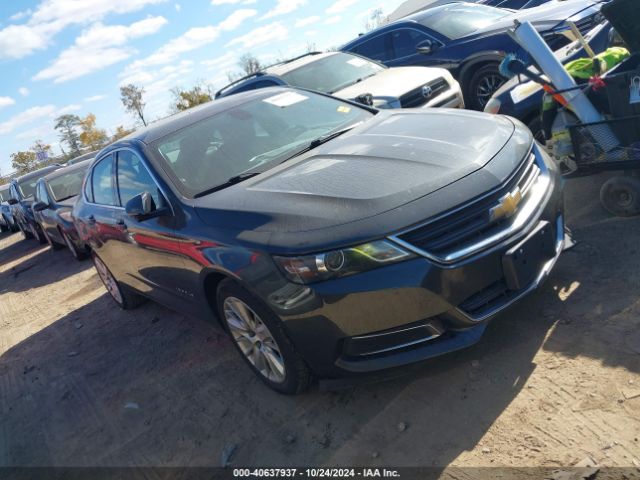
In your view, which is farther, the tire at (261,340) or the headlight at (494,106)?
the headlight at (494,106)

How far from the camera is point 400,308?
8.54 feet

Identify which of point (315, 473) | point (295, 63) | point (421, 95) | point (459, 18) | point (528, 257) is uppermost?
point (295, 63)

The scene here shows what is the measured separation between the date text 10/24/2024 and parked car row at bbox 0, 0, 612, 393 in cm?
46

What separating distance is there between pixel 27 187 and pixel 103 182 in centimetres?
1047

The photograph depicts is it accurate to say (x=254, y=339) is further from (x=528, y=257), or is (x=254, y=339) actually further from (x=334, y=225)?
(x=528, y=257)

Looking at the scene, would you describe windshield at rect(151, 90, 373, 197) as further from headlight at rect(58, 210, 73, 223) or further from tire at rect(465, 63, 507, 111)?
headlight at rect(58, 210, 73, 223)

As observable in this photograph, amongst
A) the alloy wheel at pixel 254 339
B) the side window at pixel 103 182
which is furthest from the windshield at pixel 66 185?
the alloy wheel at pixel 254 339

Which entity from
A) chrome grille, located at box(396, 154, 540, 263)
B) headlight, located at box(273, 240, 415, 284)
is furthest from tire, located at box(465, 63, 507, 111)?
headlight, located at box(273, 240, 415, 284)

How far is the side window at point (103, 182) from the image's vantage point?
4.86 m

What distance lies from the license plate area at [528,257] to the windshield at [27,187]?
13.8 meters

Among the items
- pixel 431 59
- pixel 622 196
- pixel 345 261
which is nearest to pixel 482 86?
pixel 431 59

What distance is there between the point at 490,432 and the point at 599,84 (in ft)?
9.15

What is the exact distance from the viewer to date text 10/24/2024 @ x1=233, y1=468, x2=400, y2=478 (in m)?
2.53

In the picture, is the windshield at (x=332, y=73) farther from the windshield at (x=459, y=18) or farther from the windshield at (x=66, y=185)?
the windshield at (x=66, y=185)
